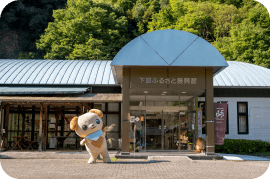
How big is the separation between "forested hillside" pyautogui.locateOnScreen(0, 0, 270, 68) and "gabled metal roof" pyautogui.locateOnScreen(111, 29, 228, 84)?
19.3 m

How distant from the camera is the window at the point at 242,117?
18172 mm

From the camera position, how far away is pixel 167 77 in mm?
13680

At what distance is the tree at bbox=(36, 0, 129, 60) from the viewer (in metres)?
34.1

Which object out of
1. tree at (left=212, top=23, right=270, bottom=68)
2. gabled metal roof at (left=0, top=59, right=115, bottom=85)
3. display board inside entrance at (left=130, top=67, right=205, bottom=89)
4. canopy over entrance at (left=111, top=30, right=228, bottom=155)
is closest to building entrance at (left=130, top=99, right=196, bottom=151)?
canopy over entrance at (left=111, top=30, right=228, bottom=155)

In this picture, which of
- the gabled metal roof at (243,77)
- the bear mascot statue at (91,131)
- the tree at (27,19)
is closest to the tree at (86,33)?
the tree at (27,19)

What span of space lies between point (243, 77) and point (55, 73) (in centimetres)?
1273

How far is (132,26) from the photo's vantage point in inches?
1752

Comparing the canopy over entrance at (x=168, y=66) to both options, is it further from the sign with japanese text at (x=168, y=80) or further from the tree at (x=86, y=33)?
the tree at (x=86, y=33)

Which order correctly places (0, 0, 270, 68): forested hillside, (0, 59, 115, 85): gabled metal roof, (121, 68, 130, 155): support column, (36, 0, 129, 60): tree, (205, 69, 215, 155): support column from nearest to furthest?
(121, 68, 130, 155): support column → (205, 69, 215, 155): support column → (0, 59, 115, 85): gabled metal roof → (0, 0, 270, 68): forested hillside → (36, 0, 129, 60): tree

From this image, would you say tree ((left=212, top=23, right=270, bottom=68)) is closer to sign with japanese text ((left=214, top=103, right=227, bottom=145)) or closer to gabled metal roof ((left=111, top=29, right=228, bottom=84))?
sign with japanese text ((left=214, top=103, right=227, bottom=145))

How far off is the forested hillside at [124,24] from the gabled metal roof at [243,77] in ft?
35.6

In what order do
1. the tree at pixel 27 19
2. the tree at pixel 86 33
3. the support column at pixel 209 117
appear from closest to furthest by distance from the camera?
the support column at pixel 209 117 → the tree at pixel 86 33 → the tree at pixel 27 19

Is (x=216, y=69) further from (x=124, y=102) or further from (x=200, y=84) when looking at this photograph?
(x=124, y=102)

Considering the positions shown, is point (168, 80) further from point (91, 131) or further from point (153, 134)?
point (91, 131)
